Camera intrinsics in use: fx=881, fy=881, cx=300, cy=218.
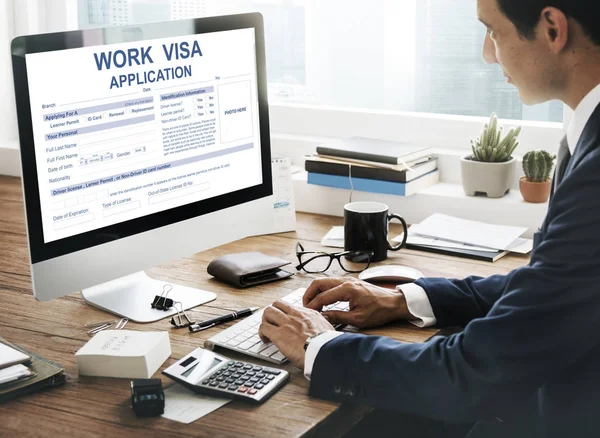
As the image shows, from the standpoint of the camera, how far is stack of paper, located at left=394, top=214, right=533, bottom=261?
6.45 ft

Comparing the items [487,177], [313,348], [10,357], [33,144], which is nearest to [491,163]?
[487,177]

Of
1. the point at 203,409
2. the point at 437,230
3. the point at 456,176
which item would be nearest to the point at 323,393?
the point at 203,409

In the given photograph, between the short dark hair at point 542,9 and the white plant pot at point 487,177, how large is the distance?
0.93 meters

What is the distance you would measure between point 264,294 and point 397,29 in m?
1.08

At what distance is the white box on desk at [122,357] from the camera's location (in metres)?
1.34

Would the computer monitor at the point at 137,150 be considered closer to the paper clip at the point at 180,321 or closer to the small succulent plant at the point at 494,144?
the paper clip at the point at 180,321

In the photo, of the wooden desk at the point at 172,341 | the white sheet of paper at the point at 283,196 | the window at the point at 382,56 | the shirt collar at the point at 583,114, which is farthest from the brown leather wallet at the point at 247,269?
the window at the point at 382,56

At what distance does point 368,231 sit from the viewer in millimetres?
1919

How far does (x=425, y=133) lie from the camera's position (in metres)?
2.45

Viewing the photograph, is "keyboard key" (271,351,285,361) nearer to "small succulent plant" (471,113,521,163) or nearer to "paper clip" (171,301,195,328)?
"paper clip" (171,301,195,328)

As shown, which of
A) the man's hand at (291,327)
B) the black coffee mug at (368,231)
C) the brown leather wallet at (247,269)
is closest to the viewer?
the man's hand at (291,327)

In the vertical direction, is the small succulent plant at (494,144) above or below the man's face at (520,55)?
below

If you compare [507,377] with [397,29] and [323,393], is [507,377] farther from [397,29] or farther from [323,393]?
[397,29]

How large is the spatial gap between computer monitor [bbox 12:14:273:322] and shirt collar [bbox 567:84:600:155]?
2.31 feet
